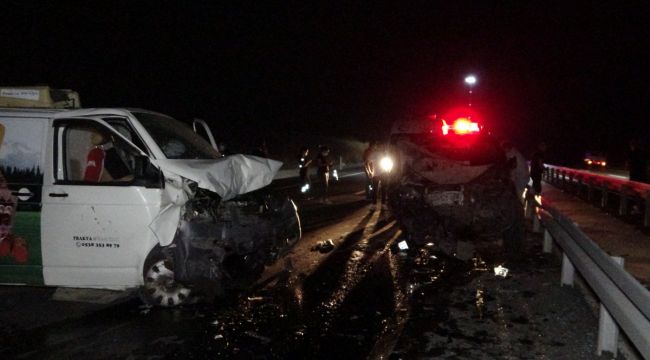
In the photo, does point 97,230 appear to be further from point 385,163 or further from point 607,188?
point 607,188

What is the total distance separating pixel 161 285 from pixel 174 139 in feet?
5.71

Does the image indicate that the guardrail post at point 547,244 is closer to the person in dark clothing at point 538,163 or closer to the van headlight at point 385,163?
the person in dark clothing at point 538,163

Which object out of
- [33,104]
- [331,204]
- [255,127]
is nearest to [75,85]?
[255,127]

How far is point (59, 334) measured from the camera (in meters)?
5.59

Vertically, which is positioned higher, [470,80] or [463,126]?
[470,80]

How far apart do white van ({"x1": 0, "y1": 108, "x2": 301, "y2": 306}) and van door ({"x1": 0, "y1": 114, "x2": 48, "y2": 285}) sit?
1 centimetres

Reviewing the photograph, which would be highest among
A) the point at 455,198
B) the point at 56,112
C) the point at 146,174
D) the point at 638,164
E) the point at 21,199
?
the point at 56,112

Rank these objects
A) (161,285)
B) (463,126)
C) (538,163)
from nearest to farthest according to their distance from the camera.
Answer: (161,285) < (463,126) < (538,163)

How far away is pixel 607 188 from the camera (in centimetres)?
1529

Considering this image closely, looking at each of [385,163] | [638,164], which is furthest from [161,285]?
[638,164]

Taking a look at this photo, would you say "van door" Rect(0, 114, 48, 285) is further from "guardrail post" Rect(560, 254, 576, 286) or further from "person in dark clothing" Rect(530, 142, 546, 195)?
"person in dark clothing" Rect(530, 142, 546, 195)

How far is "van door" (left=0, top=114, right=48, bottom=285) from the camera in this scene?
6.07 metres

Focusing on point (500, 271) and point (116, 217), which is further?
point (500, 271)

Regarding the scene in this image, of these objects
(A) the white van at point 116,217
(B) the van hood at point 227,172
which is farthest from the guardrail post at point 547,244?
(A) the white van at point 116,217
